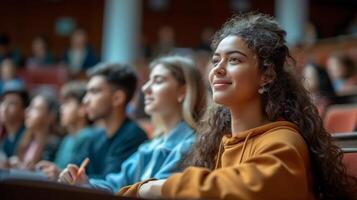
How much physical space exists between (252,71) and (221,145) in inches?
9.9

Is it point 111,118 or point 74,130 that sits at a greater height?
point 111,118

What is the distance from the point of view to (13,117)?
13.2 ft

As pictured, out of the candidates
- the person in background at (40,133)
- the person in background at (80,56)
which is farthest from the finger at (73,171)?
the person in background at (80,56)

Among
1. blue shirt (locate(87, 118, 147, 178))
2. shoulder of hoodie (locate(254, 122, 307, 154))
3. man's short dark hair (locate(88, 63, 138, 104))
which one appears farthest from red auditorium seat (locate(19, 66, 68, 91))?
shoulder of hoodie (locate(254, 122, 307, 154))

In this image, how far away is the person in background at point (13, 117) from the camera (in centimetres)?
392

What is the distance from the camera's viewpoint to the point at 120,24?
8133mm

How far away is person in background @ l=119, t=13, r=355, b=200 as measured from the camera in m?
1.42

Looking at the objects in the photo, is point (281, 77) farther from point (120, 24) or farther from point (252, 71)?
point (120, 24)

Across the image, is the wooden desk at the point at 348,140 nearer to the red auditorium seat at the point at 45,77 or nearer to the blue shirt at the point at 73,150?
the blue shirt at the point at 73,150

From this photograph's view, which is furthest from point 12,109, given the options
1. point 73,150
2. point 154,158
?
point 154,158

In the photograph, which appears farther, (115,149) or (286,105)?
(115,149)

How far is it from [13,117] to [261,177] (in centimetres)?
300

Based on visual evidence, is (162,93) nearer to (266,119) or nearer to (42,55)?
(266,119)

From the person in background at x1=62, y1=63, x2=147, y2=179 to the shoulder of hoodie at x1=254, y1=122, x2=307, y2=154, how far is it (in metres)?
1.25
